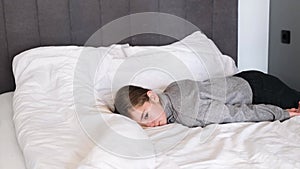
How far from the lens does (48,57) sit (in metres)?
2.03

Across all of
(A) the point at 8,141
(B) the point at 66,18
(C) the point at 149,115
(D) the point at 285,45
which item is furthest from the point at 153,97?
(D) the point at 285,45

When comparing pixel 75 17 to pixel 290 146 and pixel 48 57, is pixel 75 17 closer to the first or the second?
pixel 48 57

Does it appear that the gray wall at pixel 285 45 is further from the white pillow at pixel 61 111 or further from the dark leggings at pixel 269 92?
the white pillow at pixel 61 111

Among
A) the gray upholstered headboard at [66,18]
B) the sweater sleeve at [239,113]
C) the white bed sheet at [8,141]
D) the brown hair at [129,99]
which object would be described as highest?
the gray upholstered headboard at [66,18]

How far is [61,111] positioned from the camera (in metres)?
1.74

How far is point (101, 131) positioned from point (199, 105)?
50 centimetres

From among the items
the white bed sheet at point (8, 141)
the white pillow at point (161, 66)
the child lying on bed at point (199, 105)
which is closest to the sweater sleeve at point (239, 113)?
the child lying on bed at point (199, 105)

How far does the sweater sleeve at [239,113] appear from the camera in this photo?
1.66 metres

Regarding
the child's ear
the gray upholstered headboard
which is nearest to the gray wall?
the gray upholstered headboard

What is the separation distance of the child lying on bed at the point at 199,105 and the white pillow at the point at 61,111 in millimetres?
141

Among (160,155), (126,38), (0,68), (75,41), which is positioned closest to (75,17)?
(75,41)

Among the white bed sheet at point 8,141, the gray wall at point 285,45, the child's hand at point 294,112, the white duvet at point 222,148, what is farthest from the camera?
the gray wall at point 285,45

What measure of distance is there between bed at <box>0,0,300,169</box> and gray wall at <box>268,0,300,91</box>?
32cm

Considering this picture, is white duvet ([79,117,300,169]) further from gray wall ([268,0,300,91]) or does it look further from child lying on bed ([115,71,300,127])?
gray wall ([268,0,300,91])
